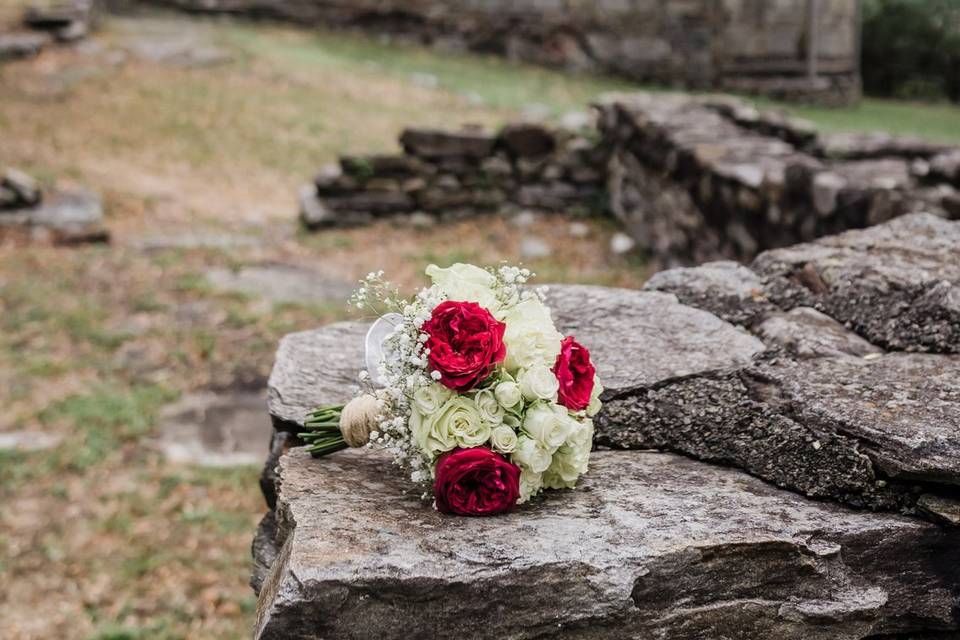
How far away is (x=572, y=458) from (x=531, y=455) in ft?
0.34

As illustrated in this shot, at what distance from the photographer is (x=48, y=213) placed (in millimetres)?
8375

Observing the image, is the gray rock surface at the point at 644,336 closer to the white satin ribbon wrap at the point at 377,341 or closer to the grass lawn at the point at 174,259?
the white satin ribbon wrap at the point at 377,341

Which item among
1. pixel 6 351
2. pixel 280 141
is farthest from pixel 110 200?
pixel 6 351

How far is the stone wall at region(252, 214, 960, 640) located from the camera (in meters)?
1.69

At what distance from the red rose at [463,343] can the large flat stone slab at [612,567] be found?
0.29 metres

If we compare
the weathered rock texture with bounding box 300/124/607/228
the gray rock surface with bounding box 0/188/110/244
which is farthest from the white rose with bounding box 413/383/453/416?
the weathered rock texture with bounding box 300/124/607/228

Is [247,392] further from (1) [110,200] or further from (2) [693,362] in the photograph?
(1) [110,200]

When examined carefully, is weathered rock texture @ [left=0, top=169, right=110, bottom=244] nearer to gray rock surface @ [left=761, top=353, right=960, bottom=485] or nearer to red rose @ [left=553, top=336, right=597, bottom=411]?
red rose @ [left=553, top=336, right=597, bottom=411]

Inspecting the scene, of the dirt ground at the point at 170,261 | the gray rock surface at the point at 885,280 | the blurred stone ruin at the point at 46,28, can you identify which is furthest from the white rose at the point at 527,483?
the blurred stone ruin at the point at 46,28

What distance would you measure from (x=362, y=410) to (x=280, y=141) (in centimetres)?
1007

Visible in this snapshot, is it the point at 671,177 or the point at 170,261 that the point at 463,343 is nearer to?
the point at 671,177

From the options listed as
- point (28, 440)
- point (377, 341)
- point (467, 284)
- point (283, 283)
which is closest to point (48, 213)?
point (283, 283)

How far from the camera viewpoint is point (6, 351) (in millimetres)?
5746

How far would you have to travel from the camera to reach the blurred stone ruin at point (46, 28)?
1376 cm
